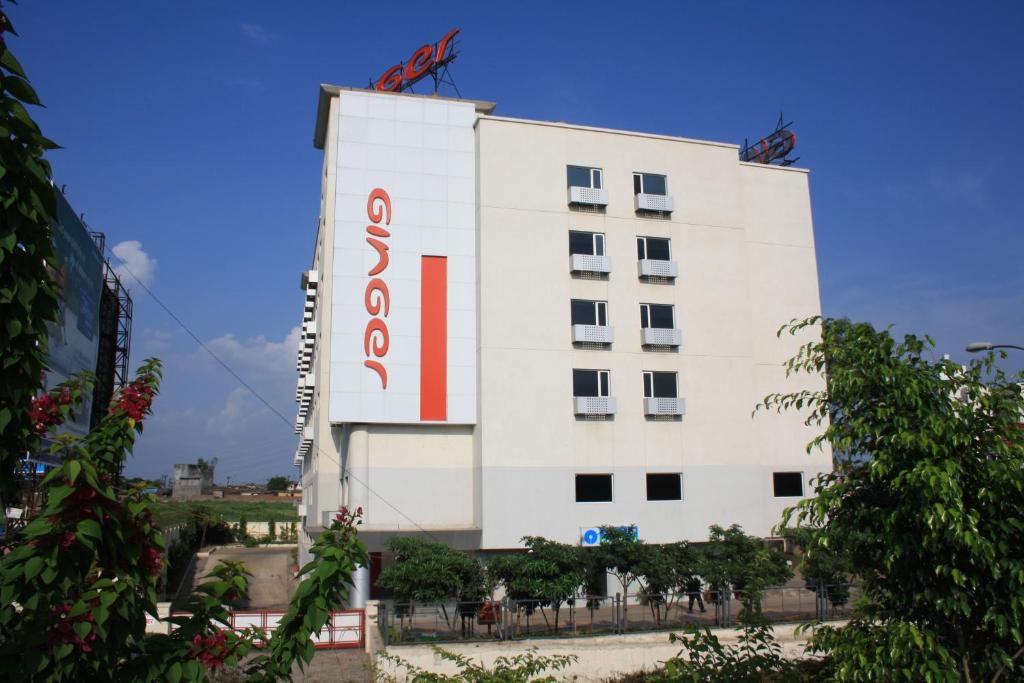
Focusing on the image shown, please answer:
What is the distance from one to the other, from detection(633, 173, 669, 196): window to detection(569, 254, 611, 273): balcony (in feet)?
11.9

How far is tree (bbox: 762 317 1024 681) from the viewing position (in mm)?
6840

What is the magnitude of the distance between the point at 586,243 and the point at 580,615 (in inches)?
579

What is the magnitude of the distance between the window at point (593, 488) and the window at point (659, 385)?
153 inches

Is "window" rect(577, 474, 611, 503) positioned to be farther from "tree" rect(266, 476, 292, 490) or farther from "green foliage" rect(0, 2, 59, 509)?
"tree" rect(266, 476, 292, 490)

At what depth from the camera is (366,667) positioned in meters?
20.4

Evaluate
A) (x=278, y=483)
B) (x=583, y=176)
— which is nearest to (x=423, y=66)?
(x=583, y=176)

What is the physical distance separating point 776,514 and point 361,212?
2103 centimetres

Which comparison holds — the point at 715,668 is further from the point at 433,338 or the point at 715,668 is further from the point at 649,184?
the point at 649,184

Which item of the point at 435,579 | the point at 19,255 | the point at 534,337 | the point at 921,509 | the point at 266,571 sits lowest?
the point at 266,571

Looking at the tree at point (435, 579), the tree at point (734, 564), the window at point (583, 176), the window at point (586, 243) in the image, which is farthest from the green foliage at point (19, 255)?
the window at point (583, 176)

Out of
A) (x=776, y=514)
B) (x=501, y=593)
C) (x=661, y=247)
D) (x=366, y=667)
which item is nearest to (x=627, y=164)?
(x=661, y=247)

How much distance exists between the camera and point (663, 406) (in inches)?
1230

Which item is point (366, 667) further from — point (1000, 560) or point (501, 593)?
point (1000, 560)

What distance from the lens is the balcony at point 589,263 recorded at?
31078 mm
